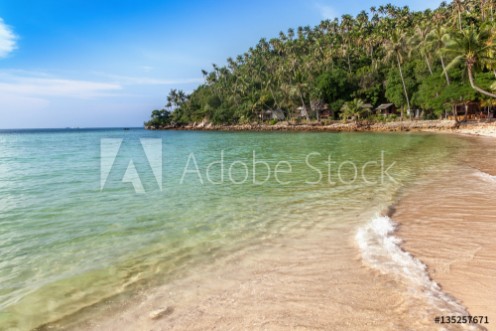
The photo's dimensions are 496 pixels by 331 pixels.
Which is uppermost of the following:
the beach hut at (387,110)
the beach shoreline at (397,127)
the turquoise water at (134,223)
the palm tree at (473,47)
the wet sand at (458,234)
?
the palm tree at (473,47)

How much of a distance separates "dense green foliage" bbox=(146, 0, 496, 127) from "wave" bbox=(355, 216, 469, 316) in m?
35.4

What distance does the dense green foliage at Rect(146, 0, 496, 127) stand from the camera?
45.1m

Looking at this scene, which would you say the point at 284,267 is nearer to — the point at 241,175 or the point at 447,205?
Answer: the point at 447,205

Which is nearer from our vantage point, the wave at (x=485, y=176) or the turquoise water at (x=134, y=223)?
the turquoise water at (x=134, y=223)

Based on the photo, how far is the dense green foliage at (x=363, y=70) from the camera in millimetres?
45062

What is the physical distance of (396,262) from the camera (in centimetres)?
494

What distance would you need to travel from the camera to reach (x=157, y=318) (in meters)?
3.85

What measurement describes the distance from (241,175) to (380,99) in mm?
63100

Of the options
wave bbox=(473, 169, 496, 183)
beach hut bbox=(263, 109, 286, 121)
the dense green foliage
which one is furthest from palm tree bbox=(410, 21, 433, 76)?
wave bbox=(473, 169, 496, 183)

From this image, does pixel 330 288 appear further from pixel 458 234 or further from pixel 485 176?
pixel 485 176

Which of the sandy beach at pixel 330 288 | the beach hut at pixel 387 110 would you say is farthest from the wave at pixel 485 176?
the beach hut at pixel 387 110

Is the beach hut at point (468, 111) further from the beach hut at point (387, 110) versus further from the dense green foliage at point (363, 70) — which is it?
the beach hut at point (387, 110)

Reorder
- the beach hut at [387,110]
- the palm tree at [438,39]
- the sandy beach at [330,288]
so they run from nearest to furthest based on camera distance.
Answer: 1. the sandy beach at [330,288]
2. the palm tree at [438,39]
3. the beach hut at [387,110]

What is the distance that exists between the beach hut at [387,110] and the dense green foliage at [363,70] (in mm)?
2672
